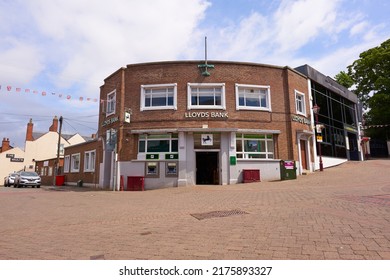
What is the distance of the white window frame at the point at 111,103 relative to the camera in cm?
2000

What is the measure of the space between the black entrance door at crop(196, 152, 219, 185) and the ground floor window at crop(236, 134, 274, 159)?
1755 millimetres

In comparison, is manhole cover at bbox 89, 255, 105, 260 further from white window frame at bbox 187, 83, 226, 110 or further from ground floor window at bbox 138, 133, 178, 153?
white window frame at bbox 187, 83, 226, 110

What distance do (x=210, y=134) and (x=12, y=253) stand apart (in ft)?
45.7

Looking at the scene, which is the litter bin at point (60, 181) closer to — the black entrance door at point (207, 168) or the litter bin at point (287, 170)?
the black entrance door at point (207, 168)

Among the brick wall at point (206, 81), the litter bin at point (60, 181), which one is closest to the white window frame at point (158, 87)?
the brick wall at point (206, 81)

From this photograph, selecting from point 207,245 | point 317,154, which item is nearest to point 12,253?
point 207,245

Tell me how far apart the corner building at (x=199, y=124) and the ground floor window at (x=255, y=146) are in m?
0.07

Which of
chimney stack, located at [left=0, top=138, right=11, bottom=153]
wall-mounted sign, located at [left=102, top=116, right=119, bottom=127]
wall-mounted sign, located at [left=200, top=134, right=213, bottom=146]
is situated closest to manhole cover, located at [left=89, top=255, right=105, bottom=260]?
wall-mounted sign, located at [left=200, top=134, right=213, bottom=146]

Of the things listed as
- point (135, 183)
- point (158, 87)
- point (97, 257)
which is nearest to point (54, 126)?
point (158, 87)

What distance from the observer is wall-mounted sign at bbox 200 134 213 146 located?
17.6 meters

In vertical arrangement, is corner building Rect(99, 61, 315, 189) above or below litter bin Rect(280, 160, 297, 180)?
above

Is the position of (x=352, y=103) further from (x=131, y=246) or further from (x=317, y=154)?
(x=131, y=246)

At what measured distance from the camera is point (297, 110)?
20219 millimetres

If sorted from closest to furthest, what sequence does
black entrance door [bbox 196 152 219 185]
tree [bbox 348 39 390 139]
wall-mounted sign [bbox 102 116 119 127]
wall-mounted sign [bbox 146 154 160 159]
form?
wall-mounted sign [bbox 146 154 160 159] < black entrance door [bbox 196 152 219 185] < wall-mounted sign [bbox 102 116 119 127] < tree [bbox 348 39 390 139]
